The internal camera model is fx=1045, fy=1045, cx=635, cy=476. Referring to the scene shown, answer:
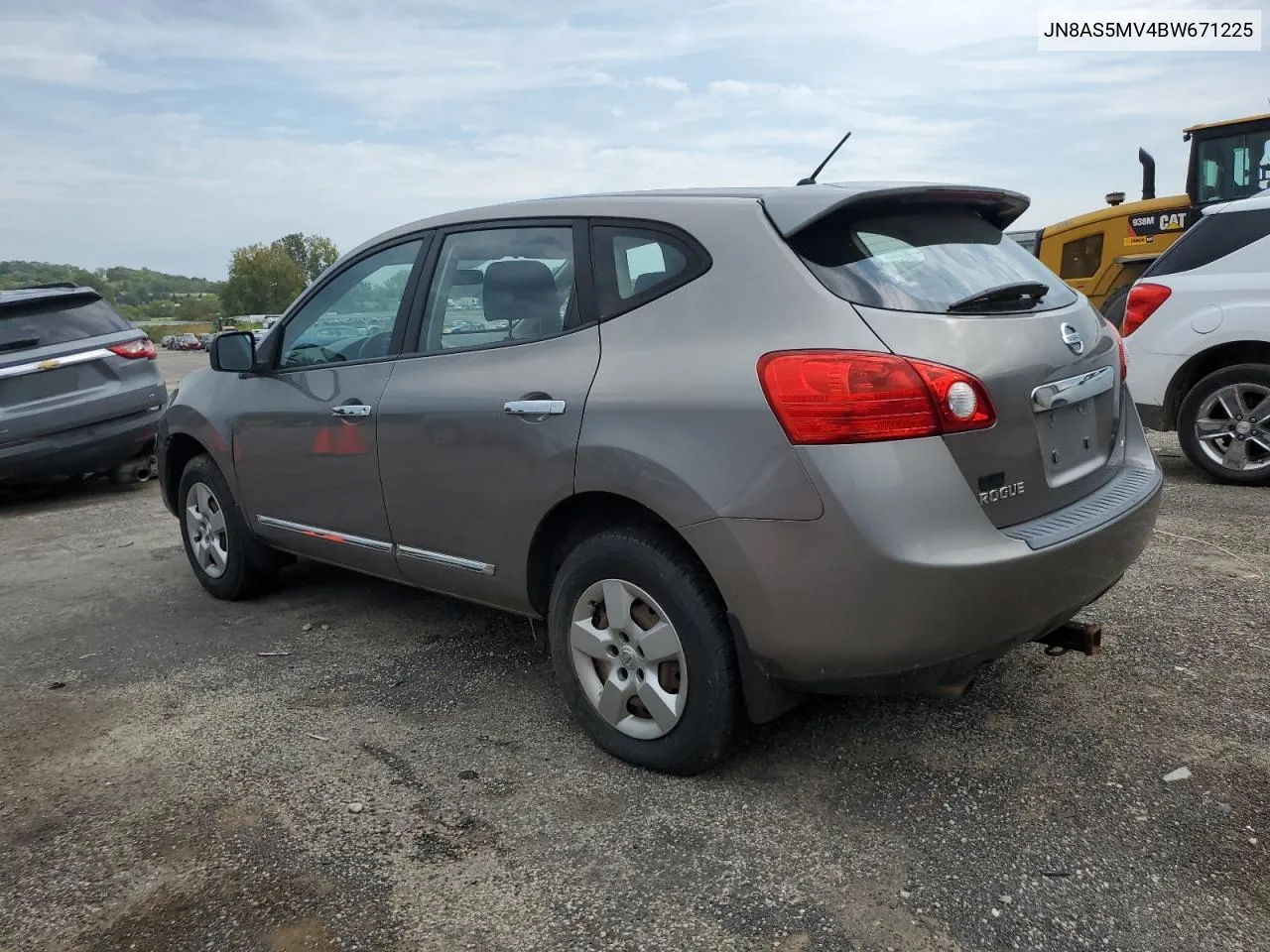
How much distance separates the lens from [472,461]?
137 inches

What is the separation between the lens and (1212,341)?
20.9 feet

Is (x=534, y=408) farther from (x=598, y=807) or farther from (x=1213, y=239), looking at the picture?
(x=1213, y=239)

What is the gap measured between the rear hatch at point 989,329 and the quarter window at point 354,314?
5.69ft

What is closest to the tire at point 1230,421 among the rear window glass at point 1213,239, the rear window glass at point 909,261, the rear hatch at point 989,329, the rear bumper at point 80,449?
the rear window glass at point 1213,239

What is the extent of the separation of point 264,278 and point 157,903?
471ft

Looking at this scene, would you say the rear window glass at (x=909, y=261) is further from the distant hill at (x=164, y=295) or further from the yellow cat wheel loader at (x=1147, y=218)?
the distant hill at (x=164, y=295)

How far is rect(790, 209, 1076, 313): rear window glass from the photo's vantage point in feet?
9.14

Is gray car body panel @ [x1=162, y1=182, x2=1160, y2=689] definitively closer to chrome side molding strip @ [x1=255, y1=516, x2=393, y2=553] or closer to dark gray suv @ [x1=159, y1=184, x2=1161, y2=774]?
dark gray suv @ [x1=159, y1=184, x2=1161, y2=774]

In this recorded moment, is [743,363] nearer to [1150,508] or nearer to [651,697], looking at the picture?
[651,697]

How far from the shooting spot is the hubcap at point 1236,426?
20.9 ft

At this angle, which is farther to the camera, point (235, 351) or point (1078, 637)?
point (235, 351)

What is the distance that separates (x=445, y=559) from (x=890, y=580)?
1.75 m

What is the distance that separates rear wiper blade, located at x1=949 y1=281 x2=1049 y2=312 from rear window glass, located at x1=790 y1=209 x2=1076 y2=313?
22 mm

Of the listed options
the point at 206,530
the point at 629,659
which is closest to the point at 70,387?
the point at 206,530
